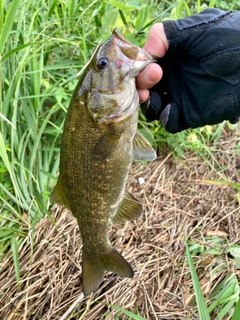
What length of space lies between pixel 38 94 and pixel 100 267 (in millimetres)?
1038

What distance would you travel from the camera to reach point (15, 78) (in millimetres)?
2104

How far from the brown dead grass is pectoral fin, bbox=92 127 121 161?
86 centimetres

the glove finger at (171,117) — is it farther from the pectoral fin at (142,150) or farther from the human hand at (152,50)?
the pectoral fin at (142,150)

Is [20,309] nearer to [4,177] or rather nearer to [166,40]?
[4,177]

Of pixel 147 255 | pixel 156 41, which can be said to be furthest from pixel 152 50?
pixel 147 255

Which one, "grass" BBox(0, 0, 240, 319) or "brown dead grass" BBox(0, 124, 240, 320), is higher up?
"grass" BBox(0, 0, 240, 319)

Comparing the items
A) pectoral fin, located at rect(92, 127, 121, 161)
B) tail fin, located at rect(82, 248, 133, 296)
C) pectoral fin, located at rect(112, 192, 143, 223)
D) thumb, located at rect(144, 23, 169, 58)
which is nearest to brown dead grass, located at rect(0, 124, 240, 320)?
tail fin, located at rect(82, 248, 133, 296)

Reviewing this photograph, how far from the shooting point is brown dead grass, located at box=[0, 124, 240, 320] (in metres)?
1.99

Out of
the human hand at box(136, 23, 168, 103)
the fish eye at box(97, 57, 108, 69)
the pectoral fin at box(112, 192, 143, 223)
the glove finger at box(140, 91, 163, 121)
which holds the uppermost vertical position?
the fish eye at box(97, 57, 108, 69)

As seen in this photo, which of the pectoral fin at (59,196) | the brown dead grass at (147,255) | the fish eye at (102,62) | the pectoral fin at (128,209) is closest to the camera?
the fish eye at (102,62)

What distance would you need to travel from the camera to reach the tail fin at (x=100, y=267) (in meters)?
1.65

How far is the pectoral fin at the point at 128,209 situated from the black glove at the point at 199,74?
1.28ft

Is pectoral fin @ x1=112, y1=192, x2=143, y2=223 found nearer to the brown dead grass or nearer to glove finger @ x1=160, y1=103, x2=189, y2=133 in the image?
glove finger @ x1=160, y1=103, x2=189, y2=133

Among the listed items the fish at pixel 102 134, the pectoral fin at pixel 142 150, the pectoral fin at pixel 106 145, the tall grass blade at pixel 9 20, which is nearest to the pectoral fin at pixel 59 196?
the fish at pixel 102 134
